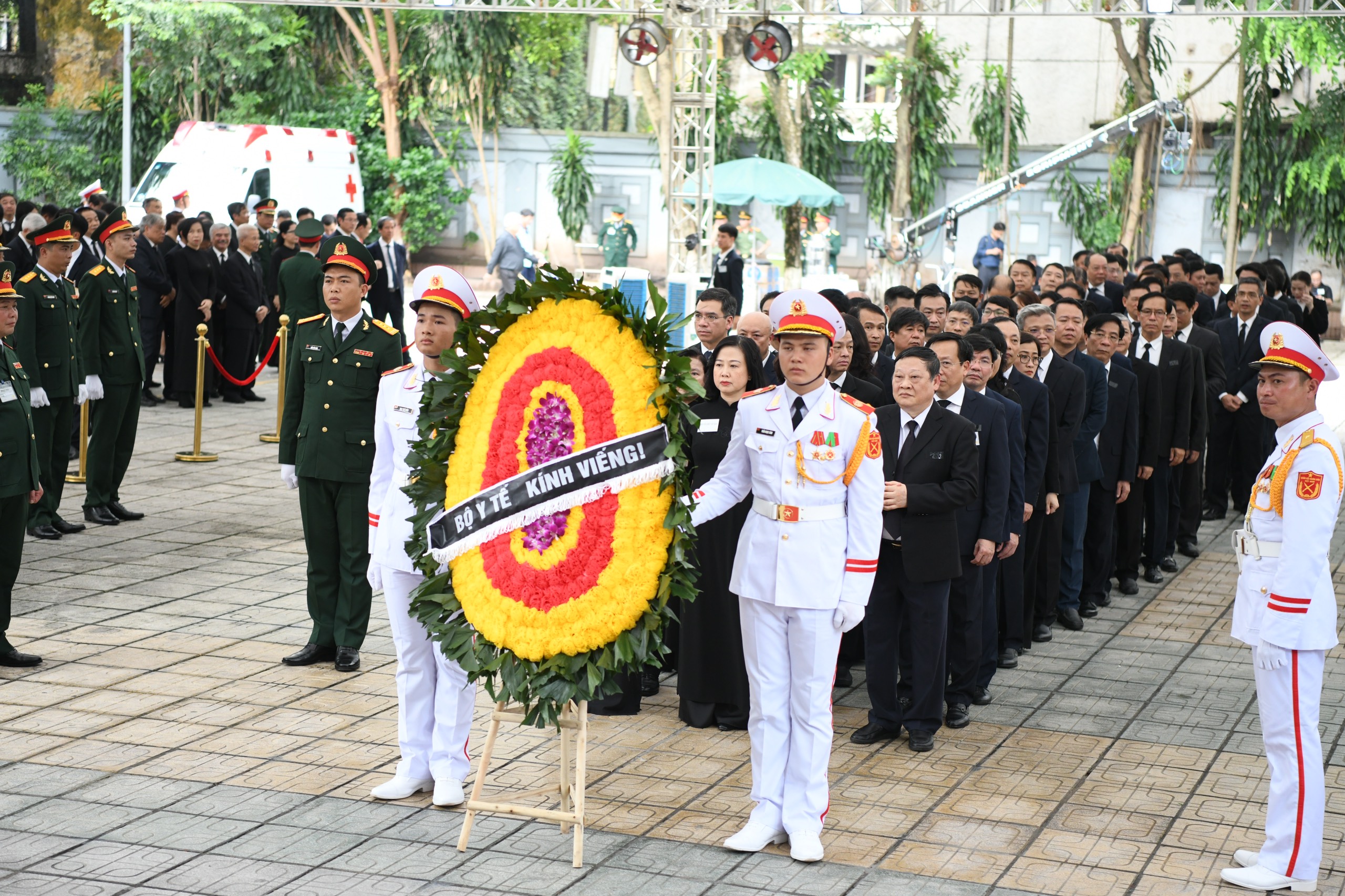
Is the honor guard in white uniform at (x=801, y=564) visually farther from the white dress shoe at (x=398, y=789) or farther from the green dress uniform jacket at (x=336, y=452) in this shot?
the green dress uniform jacket at (x=336, y=452)

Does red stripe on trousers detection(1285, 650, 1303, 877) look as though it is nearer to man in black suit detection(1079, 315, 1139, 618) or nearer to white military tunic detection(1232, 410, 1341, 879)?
white military tunic detection(1232, 410, 1341, 879)

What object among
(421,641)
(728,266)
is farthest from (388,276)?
(421,641)

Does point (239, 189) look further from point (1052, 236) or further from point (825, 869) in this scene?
point (825, 869)

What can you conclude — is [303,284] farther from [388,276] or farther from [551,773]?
[551,773]

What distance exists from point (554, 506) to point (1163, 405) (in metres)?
6.06

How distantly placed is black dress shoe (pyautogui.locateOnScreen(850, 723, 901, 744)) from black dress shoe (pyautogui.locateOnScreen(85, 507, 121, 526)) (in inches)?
236

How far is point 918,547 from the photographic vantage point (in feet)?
20.8

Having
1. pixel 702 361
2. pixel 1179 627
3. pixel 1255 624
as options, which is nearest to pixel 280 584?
pixel 702 361

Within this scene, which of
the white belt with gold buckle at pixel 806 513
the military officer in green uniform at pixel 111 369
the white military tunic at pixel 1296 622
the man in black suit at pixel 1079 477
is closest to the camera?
the white military tunic at pixel 1296 622

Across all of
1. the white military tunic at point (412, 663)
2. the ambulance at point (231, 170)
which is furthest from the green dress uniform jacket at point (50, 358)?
the ambulance at point (231, 170)

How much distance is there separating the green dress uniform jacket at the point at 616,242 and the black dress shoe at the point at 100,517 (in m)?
15.0

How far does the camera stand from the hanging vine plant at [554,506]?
16.1 feet

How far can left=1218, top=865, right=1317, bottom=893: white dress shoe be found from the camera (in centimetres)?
491

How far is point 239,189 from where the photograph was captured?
2080 centimetres
